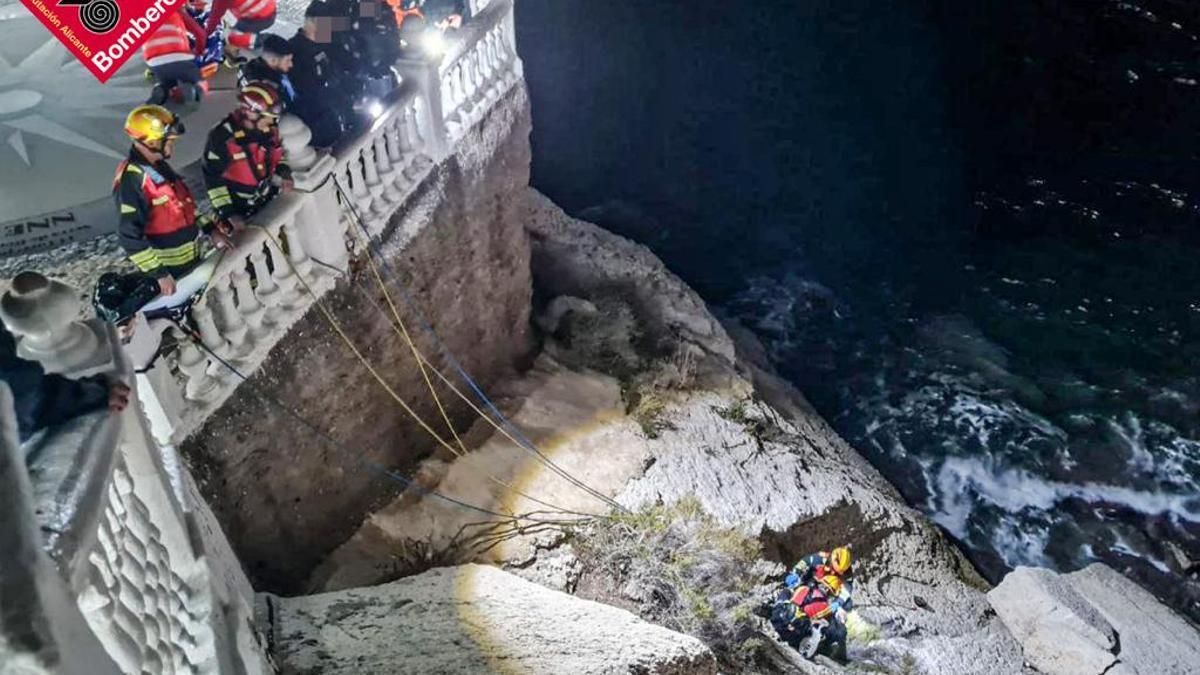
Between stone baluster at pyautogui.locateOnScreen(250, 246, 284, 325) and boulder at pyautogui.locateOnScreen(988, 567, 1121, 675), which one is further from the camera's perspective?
boulder at pyautogui.locateOnScreen(988, 567, 1121, 675)

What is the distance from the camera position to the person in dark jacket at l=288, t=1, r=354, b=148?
7531mm

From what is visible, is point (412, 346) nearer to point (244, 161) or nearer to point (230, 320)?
point (230, 320)

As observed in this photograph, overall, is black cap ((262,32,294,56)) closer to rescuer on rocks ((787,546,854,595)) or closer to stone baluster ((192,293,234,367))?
stone baluster ((192,293,234,367))

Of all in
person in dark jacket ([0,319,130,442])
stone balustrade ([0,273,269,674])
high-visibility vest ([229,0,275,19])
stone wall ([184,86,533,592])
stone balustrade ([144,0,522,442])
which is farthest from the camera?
high-visibility vest ([229,0,275,19])

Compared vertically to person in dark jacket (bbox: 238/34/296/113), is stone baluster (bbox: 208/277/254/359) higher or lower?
lower

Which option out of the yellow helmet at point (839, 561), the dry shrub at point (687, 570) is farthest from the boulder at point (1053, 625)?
the dry shrub at point (687, 570)

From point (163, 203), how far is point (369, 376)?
2.65m

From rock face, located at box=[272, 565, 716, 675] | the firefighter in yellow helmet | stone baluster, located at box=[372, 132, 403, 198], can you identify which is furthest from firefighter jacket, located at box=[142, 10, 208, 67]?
the firefighter in yellow helmet

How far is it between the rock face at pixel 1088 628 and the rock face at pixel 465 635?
5.16 m

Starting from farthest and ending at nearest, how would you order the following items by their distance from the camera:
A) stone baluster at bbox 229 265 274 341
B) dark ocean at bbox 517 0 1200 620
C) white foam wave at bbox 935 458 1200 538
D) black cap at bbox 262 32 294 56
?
dark ocean at bbox 517 0 1200 620
white foam wave at bbox 935 458 1200 538
black cap at bbox 262 32 294 56
stone baluster at bbox 229 265 274 341

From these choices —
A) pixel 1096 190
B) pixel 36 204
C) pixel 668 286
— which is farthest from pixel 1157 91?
pixel 36 204

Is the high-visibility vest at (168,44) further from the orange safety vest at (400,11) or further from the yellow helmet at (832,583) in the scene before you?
the yellow helmet at (832,583)

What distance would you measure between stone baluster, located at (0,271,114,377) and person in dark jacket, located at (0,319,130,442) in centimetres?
8

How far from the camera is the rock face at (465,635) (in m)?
5.28
